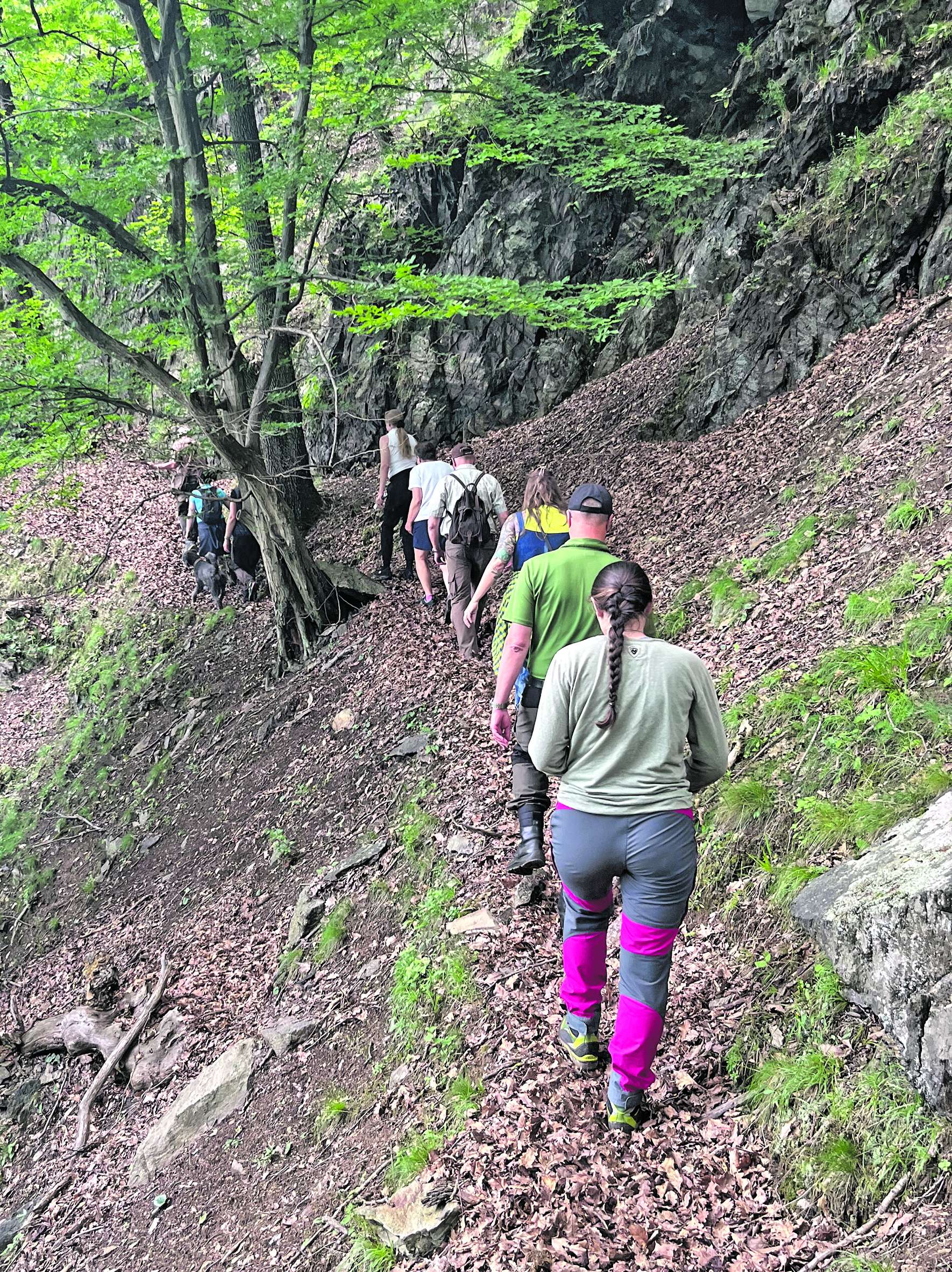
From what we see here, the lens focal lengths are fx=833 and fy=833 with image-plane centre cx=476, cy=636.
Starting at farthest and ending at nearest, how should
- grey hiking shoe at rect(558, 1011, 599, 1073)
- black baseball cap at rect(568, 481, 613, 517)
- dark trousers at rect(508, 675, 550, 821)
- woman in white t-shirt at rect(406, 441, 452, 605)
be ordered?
1. woman in white t-shirt at rect(406, 441, 452, 605)
2. dark trousers at rect(508, 675, 550, 821)
3. black baseball cap at rect(568, 481, 613, 517)
4. grey hiking shoe at rect(558, 1011, 599, 1073)

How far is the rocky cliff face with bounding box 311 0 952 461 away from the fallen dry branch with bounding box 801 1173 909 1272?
6456 mm

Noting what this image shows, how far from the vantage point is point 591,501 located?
405 cm

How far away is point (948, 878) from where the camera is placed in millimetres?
2883

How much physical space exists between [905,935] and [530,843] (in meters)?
2.36

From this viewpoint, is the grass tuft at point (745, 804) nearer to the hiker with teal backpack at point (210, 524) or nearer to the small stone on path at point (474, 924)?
the small stone on path at point (474, 924)

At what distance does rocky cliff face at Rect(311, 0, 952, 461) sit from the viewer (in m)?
9.03

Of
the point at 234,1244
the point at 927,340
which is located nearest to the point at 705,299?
the point at 927,340

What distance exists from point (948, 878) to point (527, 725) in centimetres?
229

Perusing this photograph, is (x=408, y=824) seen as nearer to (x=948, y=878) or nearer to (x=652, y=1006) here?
(x=652, y=1006)

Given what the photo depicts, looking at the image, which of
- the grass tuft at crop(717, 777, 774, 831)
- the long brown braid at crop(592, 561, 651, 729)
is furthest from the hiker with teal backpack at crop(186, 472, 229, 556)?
the long brown braid at crop(592, 561, 651, 729)

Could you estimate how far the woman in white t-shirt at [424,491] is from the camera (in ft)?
26.4

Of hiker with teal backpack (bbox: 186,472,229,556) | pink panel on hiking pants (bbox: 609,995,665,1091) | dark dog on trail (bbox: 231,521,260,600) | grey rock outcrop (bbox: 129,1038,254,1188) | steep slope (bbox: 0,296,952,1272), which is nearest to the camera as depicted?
pink panel on hiking pants (bbox: 609,995,665,1091)

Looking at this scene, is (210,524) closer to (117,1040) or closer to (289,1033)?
(117,1040)

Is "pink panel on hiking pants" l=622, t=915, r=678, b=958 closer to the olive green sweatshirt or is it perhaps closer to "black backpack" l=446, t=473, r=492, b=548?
the olive green sweatshirt
